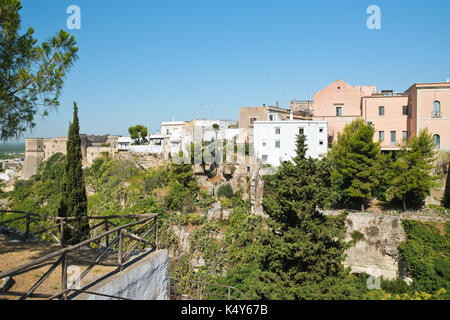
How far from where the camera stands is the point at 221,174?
24.6 meters

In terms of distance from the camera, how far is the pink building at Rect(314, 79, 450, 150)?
2141 cm

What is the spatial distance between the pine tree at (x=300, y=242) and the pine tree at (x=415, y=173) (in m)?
7.47

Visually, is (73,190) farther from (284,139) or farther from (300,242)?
(284,139)

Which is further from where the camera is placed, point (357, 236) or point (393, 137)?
point (393, 137)

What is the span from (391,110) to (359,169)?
8.26m

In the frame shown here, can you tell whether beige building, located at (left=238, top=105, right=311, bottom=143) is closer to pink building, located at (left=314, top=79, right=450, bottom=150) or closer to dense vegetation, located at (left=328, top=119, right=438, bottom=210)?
pink building, located at (left=314, top=79, right=450, bottom=150)

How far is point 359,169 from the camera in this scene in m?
19.4

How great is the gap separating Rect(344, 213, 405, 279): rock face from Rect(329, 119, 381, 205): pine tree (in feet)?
6.72

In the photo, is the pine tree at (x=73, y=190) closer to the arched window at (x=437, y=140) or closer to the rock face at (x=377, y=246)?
the rock face at (x=377, y=246)

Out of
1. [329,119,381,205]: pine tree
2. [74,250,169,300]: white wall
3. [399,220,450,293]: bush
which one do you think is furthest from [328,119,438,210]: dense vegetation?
[74,250,169,300]: white wall

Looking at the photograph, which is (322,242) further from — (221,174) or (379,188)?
(221,174)

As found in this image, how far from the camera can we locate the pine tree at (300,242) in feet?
35.8

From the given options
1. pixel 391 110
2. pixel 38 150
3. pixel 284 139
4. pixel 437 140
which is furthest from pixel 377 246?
pixel 38 150

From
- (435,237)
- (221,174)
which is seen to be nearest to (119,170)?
(221,174)
